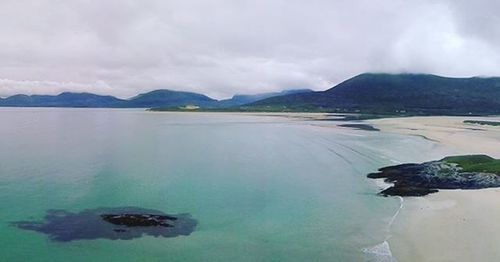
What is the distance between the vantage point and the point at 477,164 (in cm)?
4144

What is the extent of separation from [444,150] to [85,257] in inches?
2201

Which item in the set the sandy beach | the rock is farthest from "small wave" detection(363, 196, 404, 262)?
the rock

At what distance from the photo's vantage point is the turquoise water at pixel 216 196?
903 inches

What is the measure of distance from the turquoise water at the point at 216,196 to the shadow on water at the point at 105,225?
742 millimetres

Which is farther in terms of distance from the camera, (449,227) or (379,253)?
(449,227)

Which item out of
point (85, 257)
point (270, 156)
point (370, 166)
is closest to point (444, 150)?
point (370, 166)

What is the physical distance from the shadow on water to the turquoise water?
74cm

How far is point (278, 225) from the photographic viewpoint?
2780cm

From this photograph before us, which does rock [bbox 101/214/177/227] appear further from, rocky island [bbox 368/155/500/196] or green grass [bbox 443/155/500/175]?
green grass [bbox 443/155/500/175]

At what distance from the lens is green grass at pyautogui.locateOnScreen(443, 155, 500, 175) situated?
3909cm

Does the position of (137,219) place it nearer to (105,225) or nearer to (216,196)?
(105,225)

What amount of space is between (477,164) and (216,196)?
2451cm

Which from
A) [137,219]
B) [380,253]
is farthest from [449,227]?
[137,219]

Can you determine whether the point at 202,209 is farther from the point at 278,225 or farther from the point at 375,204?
the point at 375,204
